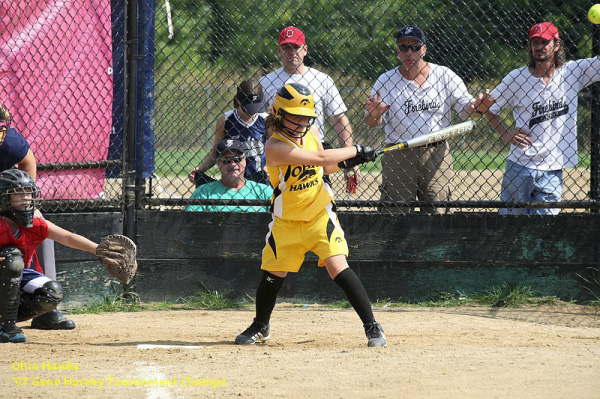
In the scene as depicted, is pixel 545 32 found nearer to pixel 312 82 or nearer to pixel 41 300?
pixel 312 82

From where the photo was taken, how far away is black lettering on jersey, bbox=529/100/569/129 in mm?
6172

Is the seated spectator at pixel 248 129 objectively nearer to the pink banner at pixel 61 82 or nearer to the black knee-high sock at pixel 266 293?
the pink banner at pixel 61 82

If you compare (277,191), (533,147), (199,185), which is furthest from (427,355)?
(199,185)

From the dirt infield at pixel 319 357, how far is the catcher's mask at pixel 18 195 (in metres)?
0.79

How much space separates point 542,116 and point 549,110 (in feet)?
0.22

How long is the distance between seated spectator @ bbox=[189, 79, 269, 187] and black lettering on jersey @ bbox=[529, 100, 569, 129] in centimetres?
210

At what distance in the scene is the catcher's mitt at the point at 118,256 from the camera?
5.21 metres

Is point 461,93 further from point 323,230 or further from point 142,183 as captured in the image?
point 142,183

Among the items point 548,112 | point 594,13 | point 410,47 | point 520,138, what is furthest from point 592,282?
point 410,47

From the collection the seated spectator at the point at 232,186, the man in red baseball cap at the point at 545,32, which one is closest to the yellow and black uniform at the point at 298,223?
the seated spectator at the point at 232,186

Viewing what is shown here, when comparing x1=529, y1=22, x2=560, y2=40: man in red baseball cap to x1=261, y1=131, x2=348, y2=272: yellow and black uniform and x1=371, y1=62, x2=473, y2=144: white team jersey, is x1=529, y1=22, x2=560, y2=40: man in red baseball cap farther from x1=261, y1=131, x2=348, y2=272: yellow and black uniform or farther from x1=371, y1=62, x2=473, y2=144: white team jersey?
x1=261, y1=131, x2=348, y2=272: yellow and black uniform

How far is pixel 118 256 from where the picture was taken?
5.21m

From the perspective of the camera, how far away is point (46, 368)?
4250 mm

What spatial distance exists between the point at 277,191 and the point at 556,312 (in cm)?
239
